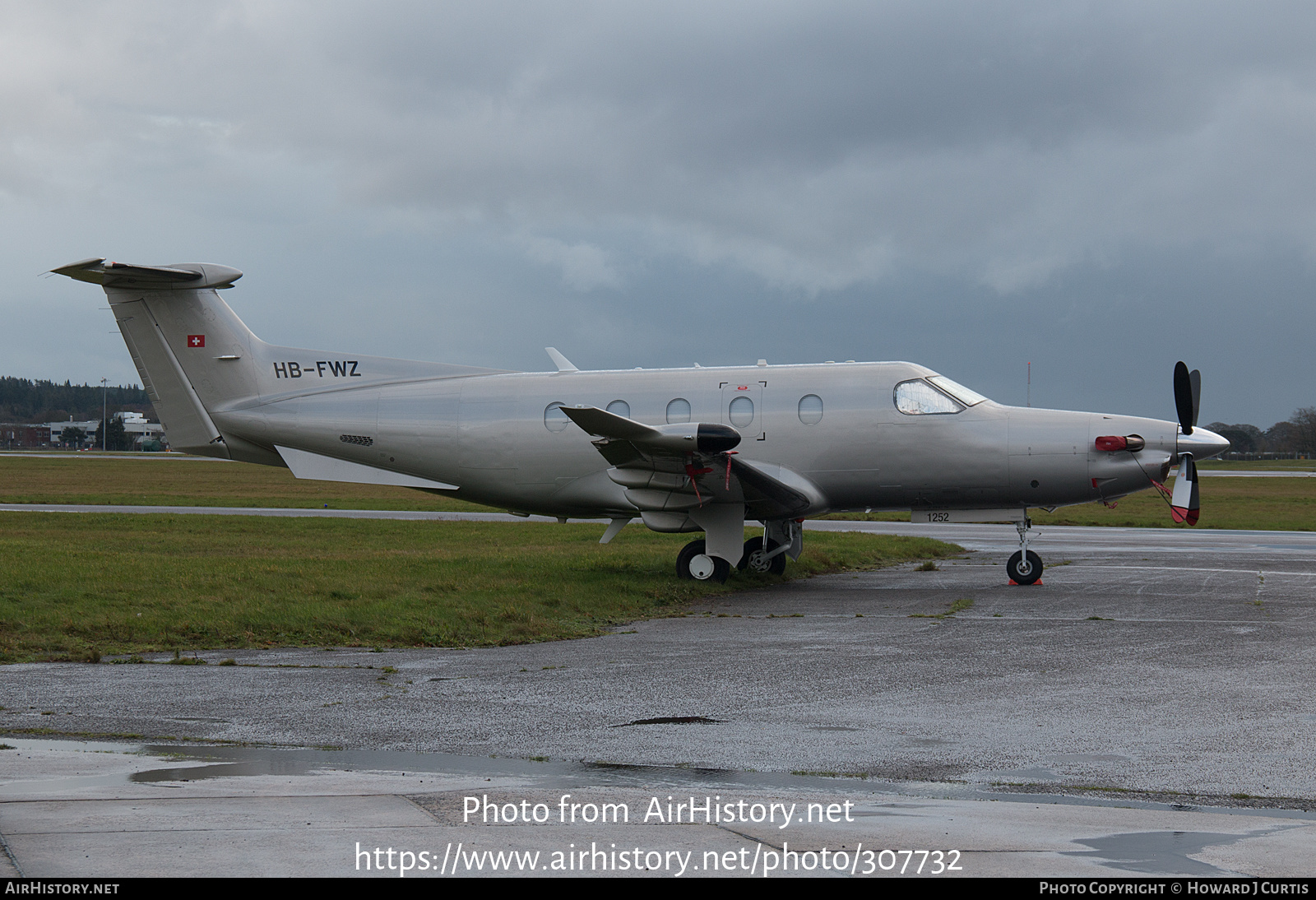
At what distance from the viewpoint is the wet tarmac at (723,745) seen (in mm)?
5164

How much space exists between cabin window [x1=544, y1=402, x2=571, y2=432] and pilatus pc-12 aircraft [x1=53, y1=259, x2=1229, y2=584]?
0.03 m

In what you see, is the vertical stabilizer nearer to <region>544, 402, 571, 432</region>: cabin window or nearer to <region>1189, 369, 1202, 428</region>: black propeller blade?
<region>544, 402, 571, 432</region>: cabin window

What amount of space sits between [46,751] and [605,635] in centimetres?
703

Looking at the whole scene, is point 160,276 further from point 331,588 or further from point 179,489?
point 179,489

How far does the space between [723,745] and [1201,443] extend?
13.1 m

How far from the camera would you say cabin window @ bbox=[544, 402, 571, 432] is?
19266mm

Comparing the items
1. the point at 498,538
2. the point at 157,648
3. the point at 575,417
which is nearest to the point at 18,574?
the point at 157,648

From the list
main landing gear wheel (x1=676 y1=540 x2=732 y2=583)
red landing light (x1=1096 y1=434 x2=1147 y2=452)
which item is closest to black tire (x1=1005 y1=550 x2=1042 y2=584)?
red landing light (x1=1096 y1=434 x2=1147 y2=452)

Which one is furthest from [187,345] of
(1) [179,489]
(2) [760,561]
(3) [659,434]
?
(1) [179,489]

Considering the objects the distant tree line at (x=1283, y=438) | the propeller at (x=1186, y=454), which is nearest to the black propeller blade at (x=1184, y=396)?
the propeller at (x=1186, y=454)

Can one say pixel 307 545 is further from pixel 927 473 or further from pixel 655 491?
pixel 927 473

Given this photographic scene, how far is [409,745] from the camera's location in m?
7.55

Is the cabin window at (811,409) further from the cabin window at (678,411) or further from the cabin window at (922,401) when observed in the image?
the cabin window at (678,411)

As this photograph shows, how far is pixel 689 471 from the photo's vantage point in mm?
17312
